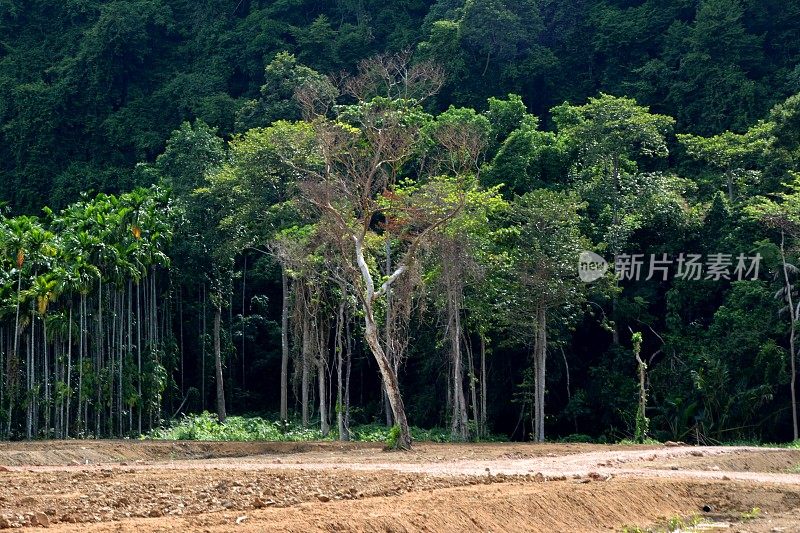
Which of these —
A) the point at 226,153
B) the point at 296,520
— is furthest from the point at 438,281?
the point at 296,520

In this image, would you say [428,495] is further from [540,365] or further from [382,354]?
[540,365]

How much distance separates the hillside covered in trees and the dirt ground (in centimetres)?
628

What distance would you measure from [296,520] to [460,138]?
1503 centimetres

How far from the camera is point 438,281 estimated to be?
1238 inches

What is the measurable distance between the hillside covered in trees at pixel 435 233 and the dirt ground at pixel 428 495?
6.28 metres

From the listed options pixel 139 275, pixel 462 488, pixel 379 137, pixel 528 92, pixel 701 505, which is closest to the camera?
pixel 462 488

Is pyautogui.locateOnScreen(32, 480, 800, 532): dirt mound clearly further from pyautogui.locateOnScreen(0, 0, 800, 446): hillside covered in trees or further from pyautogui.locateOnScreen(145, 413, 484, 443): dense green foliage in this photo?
pyautogui.locateOnScreen(145, 413, 484, 443): dense green foliage

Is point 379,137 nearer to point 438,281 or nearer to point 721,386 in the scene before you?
point 438,281

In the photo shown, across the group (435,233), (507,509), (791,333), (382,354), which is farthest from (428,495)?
(791,333)

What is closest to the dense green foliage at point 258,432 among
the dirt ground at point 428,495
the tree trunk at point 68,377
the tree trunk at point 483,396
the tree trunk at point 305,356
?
the tree trunk at point 483,396

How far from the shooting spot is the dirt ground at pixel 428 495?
11180 mm

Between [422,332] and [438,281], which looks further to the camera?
[422,332]

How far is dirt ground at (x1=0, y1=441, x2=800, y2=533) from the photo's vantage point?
11.2 m

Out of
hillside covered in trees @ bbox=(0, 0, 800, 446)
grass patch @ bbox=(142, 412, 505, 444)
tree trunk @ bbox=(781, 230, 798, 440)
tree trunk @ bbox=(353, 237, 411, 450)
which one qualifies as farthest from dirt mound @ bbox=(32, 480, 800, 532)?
grass patch @ bbox=(142, 412, 505, 444)
